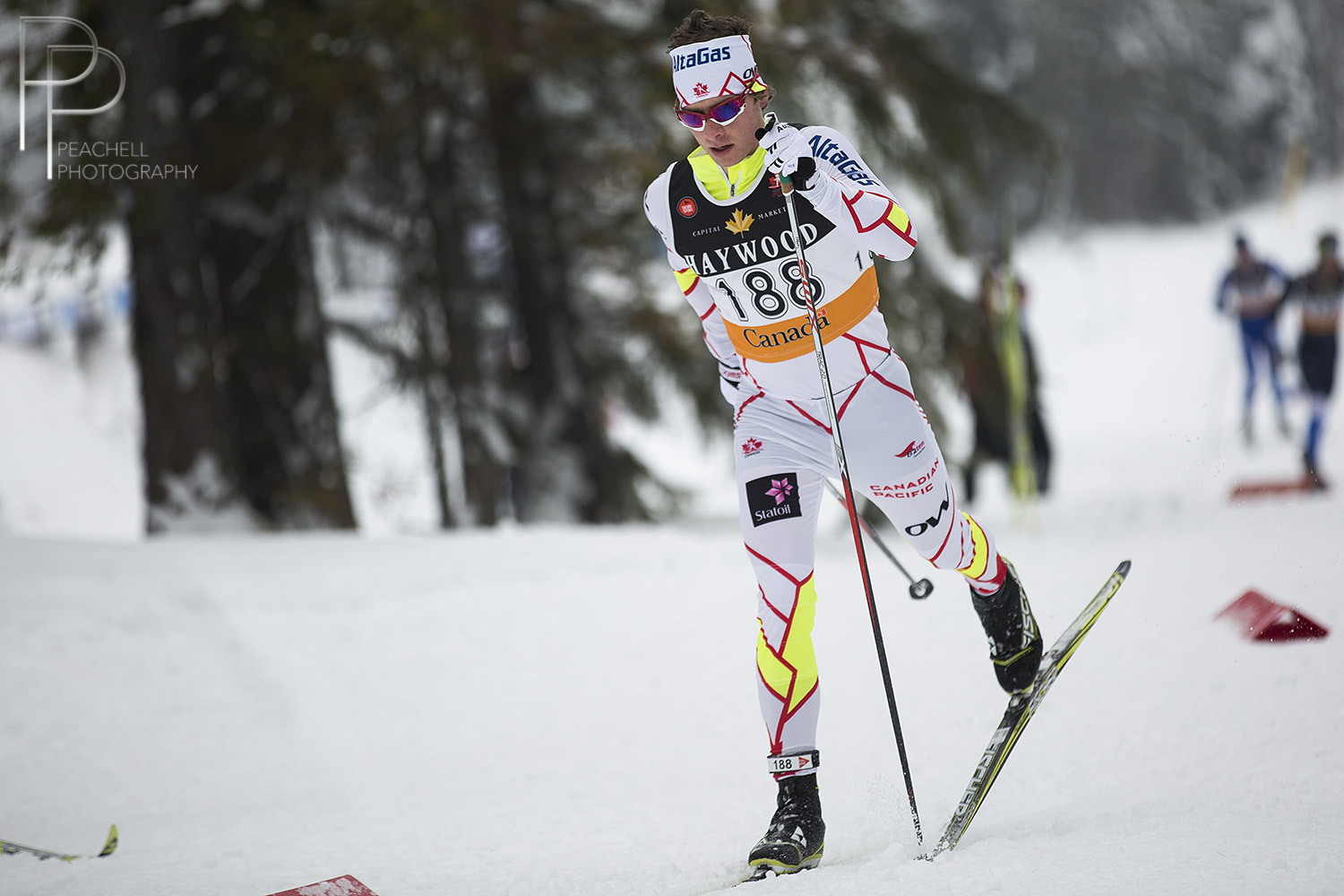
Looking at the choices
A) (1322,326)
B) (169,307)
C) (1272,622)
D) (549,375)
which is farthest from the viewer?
(549,375)

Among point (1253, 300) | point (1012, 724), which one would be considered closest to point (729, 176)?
point (1012, 724)

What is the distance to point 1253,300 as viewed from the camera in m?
11.0

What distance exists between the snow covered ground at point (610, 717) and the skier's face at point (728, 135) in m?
1.89

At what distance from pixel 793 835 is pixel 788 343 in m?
1.35

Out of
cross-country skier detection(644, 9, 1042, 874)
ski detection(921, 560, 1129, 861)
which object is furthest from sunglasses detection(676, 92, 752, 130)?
ski detection(921, 560, 1129, 861)

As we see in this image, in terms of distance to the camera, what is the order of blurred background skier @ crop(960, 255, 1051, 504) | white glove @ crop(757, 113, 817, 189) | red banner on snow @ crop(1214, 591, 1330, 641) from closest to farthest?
white glove @ crop(757, 113, 817, 189) → red banner on snow @ crop(1214, 591, 1330, 641) → blurred background skier @ crop(960, 255, 1051, 504)

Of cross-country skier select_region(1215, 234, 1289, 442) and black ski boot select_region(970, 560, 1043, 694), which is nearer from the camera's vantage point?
black ski boot select_region(970, 560, 1043, 694)

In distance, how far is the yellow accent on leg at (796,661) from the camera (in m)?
3.19

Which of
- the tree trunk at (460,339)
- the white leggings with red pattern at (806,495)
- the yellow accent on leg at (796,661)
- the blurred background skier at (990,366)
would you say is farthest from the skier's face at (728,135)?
the tree trunk at (460,339)

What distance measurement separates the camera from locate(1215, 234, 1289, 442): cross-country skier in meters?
10.9

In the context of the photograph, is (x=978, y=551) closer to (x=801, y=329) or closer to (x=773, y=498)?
(x=773, y=498)

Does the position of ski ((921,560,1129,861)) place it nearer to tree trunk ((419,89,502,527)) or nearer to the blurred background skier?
the blurred background skier

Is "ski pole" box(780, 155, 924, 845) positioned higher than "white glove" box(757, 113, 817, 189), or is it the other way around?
"white glove" box(757, 113, 817, 189)

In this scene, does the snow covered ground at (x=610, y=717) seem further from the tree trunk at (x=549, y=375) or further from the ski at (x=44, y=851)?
the tree trunk at (x=549, y=375)
